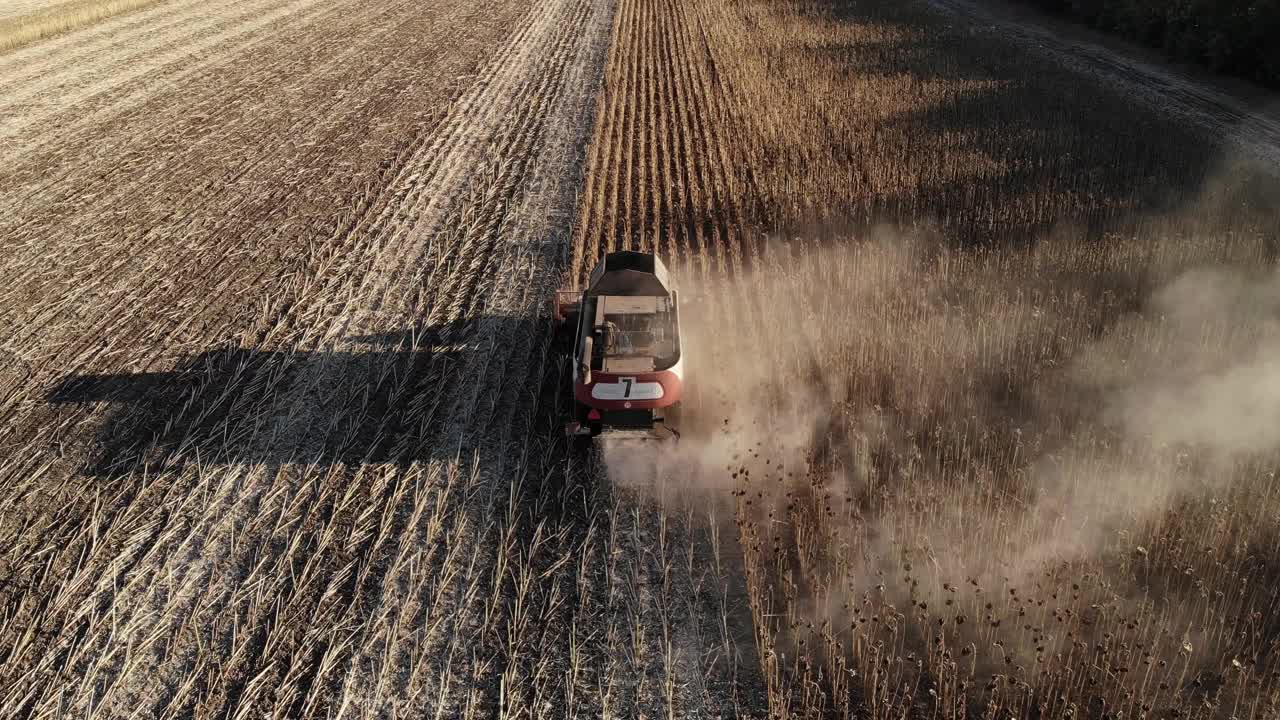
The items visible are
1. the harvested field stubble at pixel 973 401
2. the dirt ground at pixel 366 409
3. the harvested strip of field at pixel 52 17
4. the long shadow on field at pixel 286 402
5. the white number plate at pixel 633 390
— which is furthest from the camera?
the harvested strip of field at pixel 52 17

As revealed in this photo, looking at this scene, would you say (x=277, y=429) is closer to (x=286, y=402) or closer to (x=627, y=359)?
(x=286, y=402)

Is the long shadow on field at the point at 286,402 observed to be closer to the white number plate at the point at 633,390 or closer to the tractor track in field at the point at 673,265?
the white number plate at the point at 633,390

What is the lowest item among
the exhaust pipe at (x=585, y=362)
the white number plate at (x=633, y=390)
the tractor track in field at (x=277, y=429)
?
the tractor track in field at (x=277, y=429)

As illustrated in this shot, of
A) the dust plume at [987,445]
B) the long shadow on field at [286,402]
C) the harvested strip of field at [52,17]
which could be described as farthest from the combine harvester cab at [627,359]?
the harvested strip of field at [52,17]

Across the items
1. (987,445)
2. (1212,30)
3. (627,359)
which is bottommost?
(987,445)

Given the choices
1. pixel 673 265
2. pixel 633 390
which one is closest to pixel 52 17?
pixel 673 265

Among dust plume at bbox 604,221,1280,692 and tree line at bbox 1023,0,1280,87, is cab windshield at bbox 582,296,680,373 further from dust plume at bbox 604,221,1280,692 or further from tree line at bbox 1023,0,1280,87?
tree line at bbox 1023,0,1280,87

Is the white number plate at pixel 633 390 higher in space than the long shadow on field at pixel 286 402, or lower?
higher

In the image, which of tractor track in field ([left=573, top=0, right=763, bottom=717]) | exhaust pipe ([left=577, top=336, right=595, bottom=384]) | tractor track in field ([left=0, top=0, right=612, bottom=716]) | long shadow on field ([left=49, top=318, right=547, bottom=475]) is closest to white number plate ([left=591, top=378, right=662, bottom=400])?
exhaust pipe ([left=577, top=336, right=595, bottom=384])
